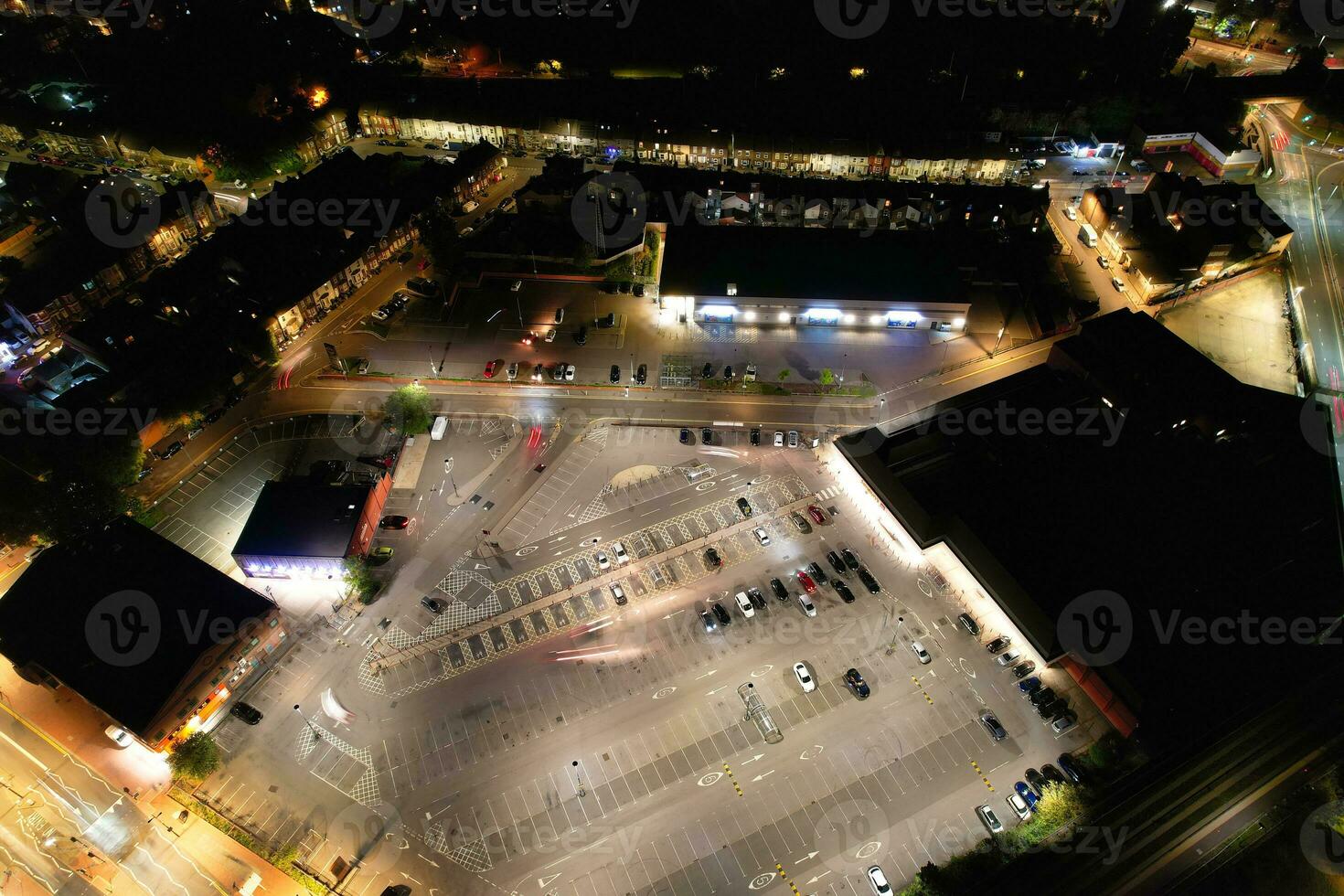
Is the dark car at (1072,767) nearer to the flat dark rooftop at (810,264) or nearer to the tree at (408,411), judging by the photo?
the flat dark rooftop at (810,264)

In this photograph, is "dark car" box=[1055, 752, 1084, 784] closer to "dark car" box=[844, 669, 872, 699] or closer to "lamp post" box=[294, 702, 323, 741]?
"dark car" box=[844, 669, 872, 699]

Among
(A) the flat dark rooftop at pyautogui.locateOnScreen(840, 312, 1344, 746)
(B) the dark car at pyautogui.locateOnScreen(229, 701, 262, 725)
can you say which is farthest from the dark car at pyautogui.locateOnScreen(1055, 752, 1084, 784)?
(B) the dark car at pyautogui.locateOnScreen(229, 701, 262, 725)

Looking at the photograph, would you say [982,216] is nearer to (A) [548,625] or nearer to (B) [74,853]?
(A) [548,625]

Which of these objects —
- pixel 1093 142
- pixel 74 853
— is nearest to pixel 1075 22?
pixel 1093 142

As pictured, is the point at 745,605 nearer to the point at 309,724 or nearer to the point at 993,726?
the point at 993,726

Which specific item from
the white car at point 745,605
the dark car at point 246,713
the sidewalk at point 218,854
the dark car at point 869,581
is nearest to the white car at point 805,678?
the white car at point 745,605
